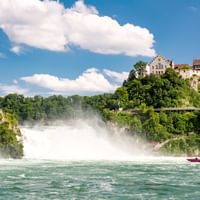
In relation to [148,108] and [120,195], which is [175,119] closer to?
[148,108]

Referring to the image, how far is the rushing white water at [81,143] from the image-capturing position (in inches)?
2189

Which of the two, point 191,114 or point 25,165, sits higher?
point 191,114

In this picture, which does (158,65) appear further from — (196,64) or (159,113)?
(159,113)

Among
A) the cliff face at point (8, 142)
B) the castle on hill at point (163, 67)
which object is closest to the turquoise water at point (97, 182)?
the cliff face at point (8, 142)

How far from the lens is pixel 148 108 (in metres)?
62.2

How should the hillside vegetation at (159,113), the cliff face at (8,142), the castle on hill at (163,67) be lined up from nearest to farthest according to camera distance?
the cliff face at (8,142) → the hillside vegetation at (159,113) → the castle on hill at (163,67)

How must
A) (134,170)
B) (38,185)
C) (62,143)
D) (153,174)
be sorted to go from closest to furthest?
(38,185) < (153,174) < (134,170) < (62,143)

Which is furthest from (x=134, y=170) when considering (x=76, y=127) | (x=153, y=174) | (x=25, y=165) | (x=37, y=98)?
(x=37, y=98)

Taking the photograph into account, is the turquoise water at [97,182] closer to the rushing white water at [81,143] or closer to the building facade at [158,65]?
the rushing white water at [81,143]

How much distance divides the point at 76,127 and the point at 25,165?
2377cm

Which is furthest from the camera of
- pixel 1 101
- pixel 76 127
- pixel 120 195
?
pixel 1 101

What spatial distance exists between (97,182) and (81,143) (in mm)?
29476

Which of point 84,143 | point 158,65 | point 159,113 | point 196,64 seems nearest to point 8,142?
point 84,143

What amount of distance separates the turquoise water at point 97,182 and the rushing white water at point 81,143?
15780 millimetres
